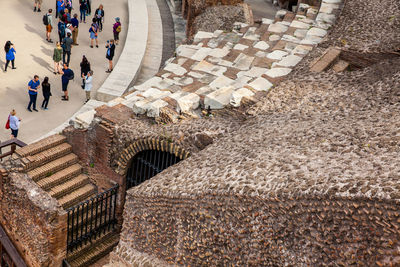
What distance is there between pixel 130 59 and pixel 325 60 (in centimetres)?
853

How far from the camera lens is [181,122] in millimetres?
8844

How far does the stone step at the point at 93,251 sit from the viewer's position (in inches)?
373

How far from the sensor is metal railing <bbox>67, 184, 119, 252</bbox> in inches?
367

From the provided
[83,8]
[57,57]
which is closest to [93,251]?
[57,57]

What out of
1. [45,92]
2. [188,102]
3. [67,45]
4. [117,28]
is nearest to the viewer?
[188,102]

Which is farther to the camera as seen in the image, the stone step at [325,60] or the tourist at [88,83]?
the tourist at [88,83]

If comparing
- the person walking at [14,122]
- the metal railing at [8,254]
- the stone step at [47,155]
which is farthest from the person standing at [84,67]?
the metal railing at [8,254]

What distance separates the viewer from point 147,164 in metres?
9.38

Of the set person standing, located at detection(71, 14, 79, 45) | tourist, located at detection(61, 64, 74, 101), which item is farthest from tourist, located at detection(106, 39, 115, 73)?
tourist, located at detection(61, 64, 74, 101)

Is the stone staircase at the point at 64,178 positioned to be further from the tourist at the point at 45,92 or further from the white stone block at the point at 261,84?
the white stone block at the point at 261,84

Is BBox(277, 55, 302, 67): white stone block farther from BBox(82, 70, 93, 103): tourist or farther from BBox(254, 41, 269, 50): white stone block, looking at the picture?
BBox(82, 70, 93, 103): tourist

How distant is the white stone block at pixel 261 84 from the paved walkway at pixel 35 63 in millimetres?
6153

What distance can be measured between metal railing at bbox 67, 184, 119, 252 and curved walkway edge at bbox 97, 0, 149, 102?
Result: 5.30 m

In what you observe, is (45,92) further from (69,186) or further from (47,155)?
(69,186)
